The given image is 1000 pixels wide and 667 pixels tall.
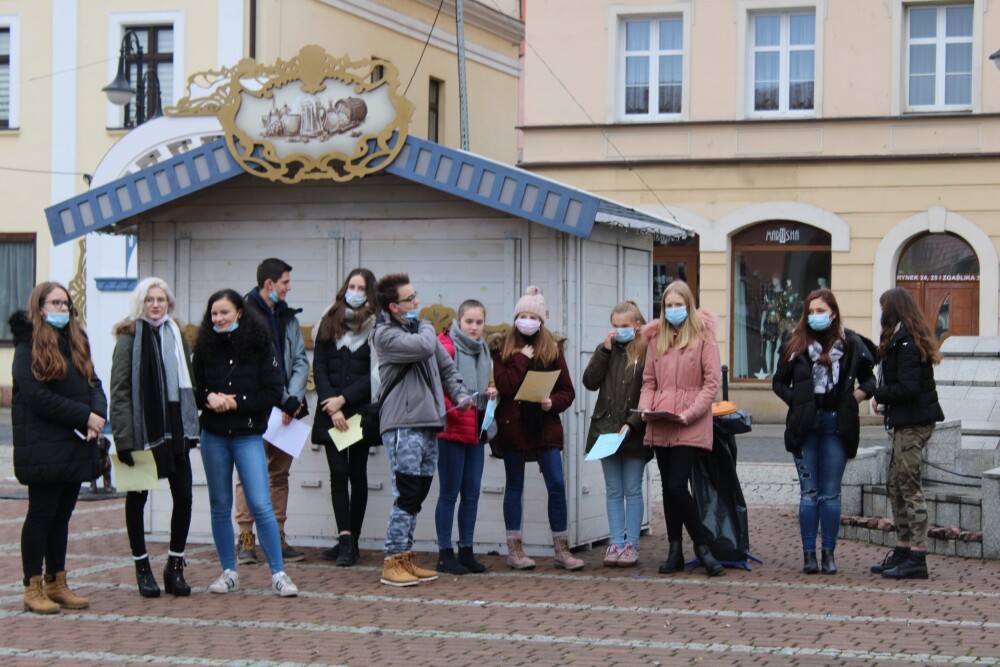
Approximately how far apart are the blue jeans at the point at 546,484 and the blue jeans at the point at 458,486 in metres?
0.20

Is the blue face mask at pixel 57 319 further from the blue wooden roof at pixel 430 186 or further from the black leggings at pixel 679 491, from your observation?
the black leggings at pixel 679 491

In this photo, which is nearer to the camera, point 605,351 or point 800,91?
point 605,351

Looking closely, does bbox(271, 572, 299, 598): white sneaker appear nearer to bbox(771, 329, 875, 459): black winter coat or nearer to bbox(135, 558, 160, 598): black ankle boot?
bbox(135, 558, 160, 598): black ankle boot

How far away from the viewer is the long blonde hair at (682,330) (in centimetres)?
1046

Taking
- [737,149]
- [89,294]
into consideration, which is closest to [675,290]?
[89,294]

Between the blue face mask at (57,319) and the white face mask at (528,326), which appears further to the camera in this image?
the white face mask at (528,326)

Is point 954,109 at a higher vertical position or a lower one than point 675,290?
higher

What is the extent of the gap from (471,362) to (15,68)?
21721 mm

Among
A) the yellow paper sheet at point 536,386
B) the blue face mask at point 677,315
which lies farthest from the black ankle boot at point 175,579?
the blue face mask at point 677,315

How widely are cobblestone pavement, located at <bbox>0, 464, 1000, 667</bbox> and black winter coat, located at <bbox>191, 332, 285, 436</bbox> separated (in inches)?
38.2

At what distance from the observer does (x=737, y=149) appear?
26281mm

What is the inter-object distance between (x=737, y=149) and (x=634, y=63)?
89.5 inches

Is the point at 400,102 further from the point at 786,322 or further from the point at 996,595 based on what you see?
the point at 786,322

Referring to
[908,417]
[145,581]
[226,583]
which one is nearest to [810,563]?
[908,417]
